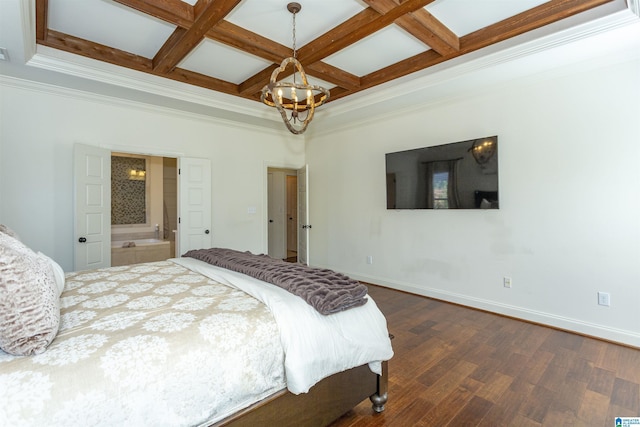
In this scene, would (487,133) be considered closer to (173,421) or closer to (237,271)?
(237,271)

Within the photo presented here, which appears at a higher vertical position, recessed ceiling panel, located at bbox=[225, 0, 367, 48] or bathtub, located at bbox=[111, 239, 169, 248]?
recessed ceiling panel, located at bbox=[225, 0, 367, 48]

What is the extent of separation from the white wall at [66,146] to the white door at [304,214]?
1.08m

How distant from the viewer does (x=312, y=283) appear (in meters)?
1.76

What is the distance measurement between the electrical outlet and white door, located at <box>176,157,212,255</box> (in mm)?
4742

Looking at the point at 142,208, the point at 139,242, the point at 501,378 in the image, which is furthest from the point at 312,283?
the point at 142,208

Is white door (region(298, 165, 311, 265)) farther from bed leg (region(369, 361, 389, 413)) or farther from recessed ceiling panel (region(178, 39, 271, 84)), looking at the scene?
bed leg (region(369, 361, 389, 413))

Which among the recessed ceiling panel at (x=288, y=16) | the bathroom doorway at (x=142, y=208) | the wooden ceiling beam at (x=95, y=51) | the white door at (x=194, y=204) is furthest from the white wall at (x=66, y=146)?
the recessed ceiling panel at (x=288, y=16)

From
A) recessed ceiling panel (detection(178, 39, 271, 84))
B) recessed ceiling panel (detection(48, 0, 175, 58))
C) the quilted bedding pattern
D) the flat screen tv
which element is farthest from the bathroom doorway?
the quilted bedding pattern

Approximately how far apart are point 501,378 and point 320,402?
152cm

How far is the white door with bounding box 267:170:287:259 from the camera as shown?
743 cm

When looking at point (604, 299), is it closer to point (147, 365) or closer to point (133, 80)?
point (147, 365)

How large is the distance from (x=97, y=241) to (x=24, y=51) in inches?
81.1

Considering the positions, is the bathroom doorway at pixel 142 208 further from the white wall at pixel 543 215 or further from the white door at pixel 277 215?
the white wall at pixel 543 215

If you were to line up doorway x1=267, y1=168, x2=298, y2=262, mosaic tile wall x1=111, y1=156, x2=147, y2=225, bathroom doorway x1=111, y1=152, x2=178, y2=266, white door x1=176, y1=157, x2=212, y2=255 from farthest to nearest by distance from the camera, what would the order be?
doorway x1=267, y1=168, x2=298, y2=262 → mosaic tile wall x1=111, y1=156, x2=147, y2=225 → bathroom doorway x1=111, y1=152, x2=178, y2=266 → white door x1=176, y1=157, x2=212, y2=255
